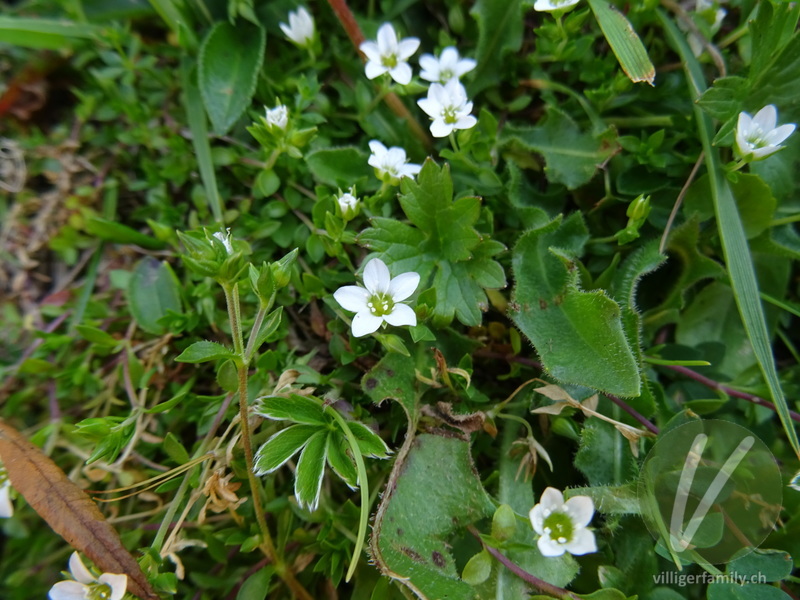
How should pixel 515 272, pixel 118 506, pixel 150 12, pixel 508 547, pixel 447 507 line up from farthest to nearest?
pixel 150 12
pixel 118 506
pixel 515 272
pixel 447 507
pixel 508 547

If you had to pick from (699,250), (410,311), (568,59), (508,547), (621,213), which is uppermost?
(568,59)

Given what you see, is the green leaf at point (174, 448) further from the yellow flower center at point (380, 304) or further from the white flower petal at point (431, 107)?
the white flower petal at point (431, 107)

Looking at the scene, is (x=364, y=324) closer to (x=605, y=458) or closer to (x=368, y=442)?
(x=368, y=442)

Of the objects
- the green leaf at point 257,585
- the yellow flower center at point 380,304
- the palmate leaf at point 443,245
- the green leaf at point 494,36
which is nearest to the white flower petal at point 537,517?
the palmate leaf at point 443,245

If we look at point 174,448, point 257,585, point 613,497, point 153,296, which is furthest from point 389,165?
point 257,585

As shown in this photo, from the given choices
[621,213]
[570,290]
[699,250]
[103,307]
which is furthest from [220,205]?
[699,250]

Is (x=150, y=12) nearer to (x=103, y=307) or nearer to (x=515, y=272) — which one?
(x=103, y=307)
